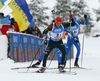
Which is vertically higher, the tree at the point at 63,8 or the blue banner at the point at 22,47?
the tree at the point at 63,8

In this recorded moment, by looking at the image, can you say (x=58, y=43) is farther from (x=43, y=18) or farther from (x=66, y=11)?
(x=66, y=11)

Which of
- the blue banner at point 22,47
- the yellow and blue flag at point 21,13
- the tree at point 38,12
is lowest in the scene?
the blue banner at point 22,47

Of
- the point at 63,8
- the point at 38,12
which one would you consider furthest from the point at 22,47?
the point at 63,8

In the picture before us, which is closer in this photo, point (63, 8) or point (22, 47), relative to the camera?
point (22, 47)

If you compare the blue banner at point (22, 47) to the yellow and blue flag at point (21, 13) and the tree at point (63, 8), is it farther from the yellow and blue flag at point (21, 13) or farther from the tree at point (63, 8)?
the tree at point (63, 8)

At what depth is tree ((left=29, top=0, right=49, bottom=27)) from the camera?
3306cm

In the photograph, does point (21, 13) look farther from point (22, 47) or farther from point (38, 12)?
point (38, 12)

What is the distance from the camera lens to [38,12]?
33781 mm

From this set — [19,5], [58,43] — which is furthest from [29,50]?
[58,43]

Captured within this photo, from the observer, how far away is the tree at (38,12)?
108 ft

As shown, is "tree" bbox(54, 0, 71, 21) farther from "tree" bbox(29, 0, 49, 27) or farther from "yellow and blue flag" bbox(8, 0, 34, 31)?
"yellow and blue flag" bbox(8, 0, 34, 31)

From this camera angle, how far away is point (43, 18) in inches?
1366

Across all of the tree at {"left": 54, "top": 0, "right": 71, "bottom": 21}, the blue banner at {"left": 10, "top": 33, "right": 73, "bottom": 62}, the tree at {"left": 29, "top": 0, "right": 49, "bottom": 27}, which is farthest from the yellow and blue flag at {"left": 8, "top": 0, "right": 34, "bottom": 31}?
the tree at {"left": 54, "top": 0, "right": 71, "bottom": 21}

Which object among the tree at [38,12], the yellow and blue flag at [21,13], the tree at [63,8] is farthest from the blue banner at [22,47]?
the tree at [63,8]
